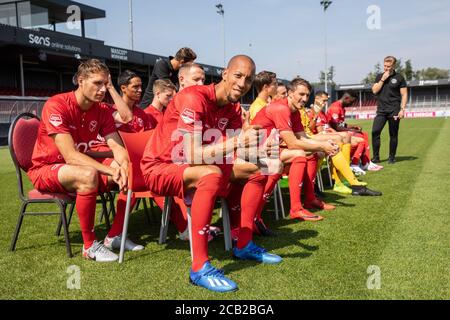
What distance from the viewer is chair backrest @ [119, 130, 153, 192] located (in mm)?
3352

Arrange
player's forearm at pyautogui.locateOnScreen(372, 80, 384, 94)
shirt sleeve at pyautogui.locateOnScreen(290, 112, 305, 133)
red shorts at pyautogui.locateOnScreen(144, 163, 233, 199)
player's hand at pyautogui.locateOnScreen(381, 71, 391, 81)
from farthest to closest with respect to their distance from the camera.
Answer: player's forearm at pyautogui.locateOnScreen(372, 80, 384, 94) → player's hand at pyautogui.locateOnScreen(381, 71, 391, 81) → shirt sleeve at pyautogui.locateOnScreen(290, 112, 305, 133) → red shorts at pyautogui.locateOnScreen(144, 163, 233, 199)

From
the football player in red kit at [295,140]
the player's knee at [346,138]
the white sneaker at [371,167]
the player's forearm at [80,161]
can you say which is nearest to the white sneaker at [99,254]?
the player's forearm at [80,161]

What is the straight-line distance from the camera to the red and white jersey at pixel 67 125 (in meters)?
3.28

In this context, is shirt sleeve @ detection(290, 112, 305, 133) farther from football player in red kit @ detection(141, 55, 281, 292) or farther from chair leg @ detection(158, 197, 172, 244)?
chair leg @ detection(158, 197, 172, 244)

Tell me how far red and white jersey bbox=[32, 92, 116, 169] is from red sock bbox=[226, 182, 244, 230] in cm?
119

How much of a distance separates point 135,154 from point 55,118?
2.19ft

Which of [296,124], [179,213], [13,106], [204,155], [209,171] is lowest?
[179,213]

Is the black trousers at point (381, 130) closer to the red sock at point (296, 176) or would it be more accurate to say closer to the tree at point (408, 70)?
the red sock at point (296, 176)

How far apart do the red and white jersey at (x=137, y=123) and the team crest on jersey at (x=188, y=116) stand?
5.37 feet

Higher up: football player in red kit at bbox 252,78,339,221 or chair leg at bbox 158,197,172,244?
football player in red kit at bbox 252,78,339,221

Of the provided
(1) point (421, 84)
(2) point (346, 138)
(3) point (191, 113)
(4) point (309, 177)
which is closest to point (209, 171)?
(3) point (191, 113)

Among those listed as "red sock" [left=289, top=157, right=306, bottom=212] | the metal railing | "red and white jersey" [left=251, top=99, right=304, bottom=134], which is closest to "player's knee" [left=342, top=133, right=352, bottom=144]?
"red sock" [left=289, top=157, right=306, bottom=212]

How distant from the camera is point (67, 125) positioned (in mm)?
3350

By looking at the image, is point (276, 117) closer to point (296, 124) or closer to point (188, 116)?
point (296, 124)
